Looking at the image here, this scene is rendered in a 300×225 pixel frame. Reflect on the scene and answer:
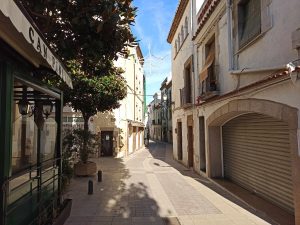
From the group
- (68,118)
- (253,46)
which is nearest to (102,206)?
(253,46)

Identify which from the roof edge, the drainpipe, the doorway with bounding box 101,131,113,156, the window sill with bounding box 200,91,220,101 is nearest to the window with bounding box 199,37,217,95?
the window sill with bounding box 200,91,220,101

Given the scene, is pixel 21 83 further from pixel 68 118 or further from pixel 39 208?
pixel 68 118

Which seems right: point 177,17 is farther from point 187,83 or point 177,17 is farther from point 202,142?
point 202,142

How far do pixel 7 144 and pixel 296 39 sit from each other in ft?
17.2

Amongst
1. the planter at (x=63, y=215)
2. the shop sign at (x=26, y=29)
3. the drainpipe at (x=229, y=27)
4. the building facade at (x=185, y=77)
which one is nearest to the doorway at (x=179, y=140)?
the building facade at (x=185, y=77)

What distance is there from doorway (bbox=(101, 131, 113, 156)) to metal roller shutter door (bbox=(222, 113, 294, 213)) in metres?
12.4

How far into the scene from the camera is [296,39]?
5891 mm

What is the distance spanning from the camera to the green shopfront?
3463 millimetres

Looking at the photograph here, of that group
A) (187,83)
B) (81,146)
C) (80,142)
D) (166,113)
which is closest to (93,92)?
(80,142)

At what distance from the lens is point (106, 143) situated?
76.0 ft

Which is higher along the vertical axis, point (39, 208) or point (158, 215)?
point (39, 208)

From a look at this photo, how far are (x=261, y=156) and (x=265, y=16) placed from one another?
3838 mm

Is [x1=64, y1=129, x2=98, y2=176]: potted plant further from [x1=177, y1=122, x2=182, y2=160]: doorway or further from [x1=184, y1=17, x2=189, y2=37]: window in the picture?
[x1=177, y1=122, x2=182, y2=160]: doorway

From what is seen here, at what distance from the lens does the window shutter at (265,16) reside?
706 cm
